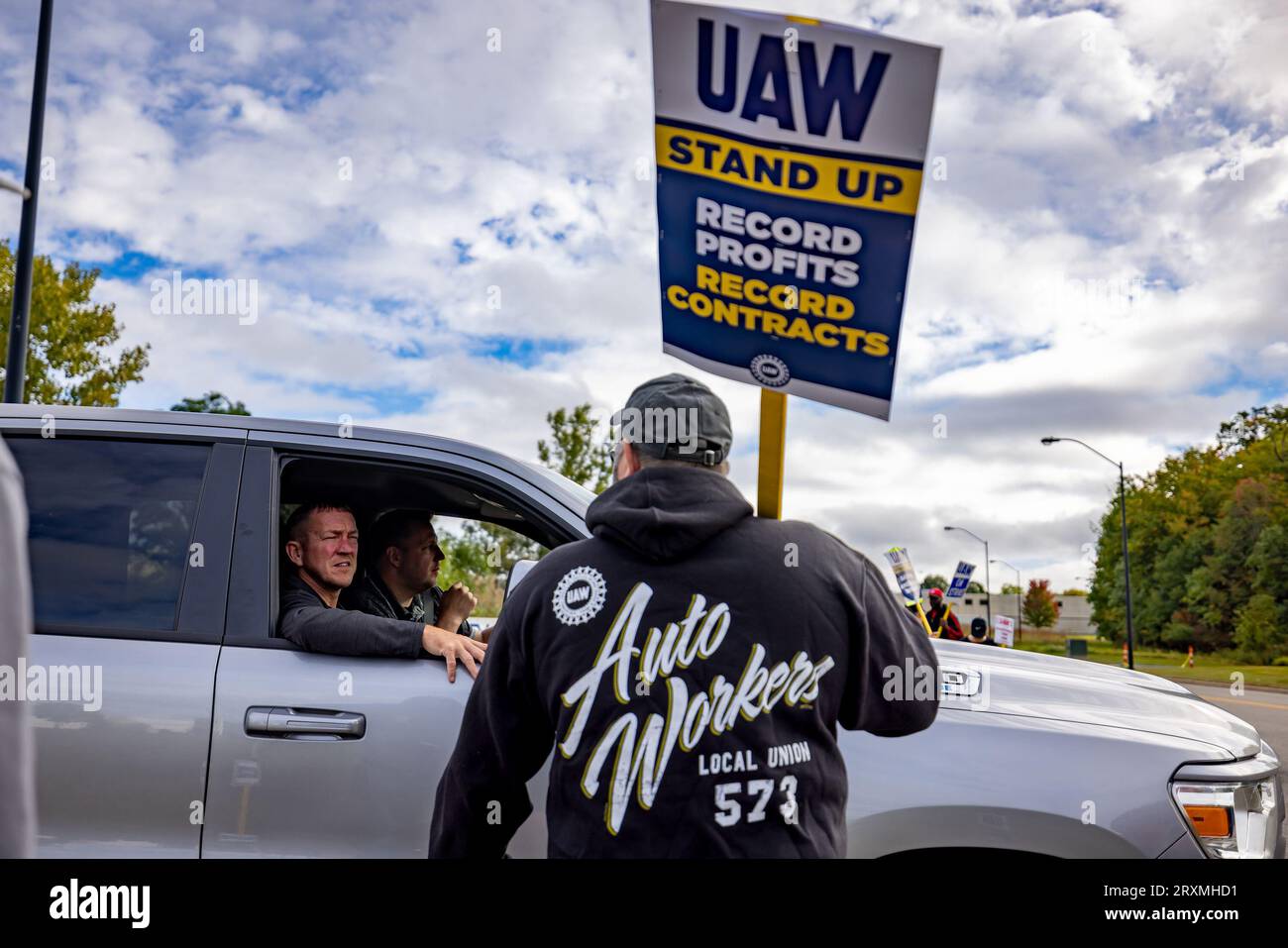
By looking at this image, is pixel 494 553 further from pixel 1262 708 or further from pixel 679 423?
pixel 1262 708

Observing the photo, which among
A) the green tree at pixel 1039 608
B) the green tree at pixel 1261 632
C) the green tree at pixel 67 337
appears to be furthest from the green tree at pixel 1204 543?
the green tree at pixel 67 337

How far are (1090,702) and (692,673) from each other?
163 cm

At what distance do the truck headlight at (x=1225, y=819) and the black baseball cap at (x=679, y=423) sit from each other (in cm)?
165

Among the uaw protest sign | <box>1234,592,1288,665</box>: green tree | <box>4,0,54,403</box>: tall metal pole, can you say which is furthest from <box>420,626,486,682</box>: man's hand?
<box>1234,592,1288,665</box>: green tree

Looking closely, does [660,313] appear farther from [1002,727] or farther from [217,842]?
[217,842]

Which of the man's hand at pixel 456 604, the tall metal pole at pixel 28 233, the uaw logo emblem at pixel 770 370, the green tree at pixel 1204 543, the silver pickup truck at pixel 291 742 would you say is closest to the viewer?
the uaw logo emblem at pixel 770 370

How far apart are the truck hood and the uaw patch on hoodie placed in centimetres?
105

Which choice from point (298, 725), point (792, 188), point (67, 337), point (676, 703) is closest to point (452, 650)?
point (298, 725)

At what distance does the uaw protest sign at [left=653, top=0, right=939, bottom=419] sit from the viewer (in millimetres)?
2197

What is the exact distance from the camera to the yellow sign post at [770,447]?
2326 millimetres

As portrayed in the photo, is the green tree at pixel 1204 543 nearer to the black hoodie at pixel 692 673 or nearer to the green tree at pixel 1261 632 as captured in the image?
the green tree at pixel 1261 632

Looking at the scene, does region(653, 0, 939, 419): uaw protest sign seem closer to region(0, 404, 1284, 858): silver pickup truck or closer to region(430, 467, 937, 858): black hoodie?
region(430, 467, 937, 858): black hoodie
